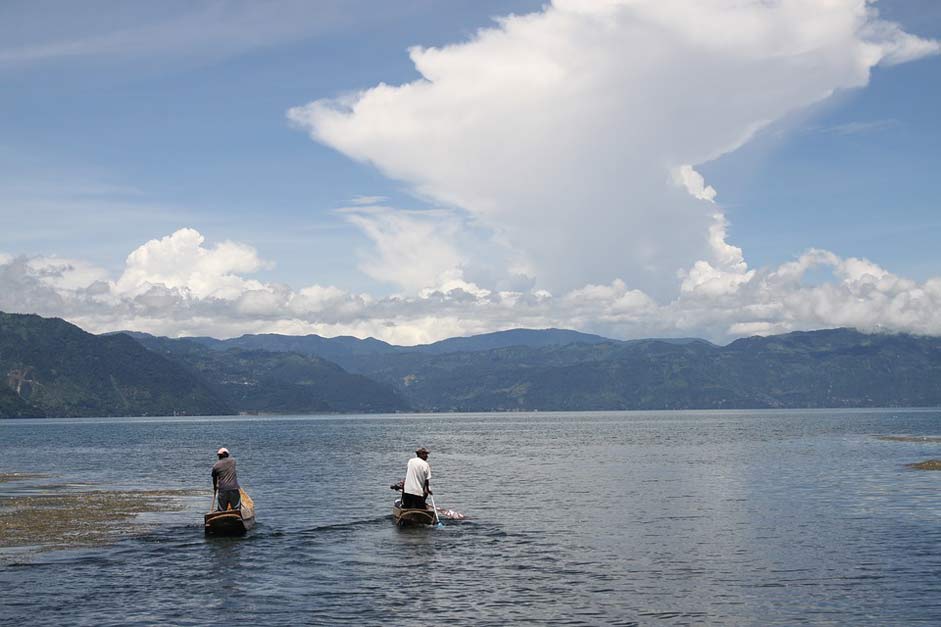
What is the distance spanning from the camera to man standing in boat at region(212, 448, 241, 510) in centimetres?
4528

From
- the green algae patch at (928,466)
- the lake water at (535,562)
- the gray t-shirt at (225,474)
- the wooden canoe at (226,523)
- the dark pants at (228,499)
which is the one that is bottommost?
the green algae patch at (928,466)

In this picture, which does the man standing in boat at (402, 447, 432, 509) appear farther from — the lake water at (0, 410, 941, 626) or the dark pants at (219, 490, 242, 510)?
the dark pants at (219, 490, 242, 510)

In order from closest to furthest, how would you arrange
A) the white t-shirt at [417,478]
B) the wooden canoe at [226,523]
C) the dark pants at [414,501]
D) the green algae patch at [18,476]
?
the wooden canoe at [226,523], the white t-shirt at [417,478], the dark pants at [414,501], the green algae patch at [18,476]

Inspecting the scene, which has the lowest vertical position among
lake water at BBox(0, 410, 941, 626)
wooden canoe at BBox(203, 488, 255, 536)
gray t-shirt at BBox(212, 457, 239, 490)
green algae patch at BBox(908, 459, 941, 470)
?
green algae patch at BBox(908, 459, 941, 470)

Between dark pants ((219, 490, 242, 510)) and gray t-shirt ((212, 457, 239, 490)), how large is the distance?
0.83 ft

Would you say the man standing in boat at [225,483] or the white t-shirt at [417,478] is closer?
the man standing in boat at [225,483]

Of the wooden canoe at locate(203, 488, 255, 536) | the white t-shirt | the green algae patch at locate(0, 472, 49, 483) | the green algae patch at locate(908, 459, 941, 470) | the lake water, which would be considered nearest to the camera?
the lake water

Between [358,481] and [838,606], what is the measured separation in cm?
5943

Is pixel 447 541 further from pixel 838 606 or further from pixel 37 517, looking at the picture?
pixel 37 517

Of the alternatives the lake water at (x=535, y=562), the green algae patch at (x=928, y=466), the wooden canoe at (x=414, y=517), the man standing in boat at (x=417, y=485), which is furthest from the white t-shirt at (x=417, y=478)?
the green algae patch at (x=928, y=466)

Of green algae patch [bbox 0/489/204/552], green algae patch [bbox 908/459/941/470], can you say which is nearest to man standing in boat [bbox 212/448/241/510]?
green algae patch [bbox 0/489/204/552]

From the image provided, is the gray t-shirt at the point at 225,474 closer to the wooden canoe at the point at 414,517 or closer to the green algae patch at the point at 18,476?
the wooden canoe at the point at 414,517

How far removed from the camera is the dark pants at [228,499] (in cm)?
4562

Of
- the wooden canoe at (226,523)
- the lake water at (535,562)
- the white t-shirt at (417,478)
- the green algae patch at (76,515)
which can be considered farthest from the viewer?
the white t-shirt at (417,478)
